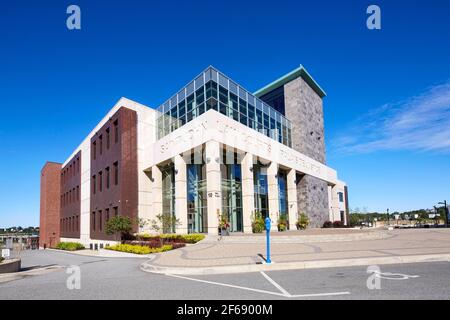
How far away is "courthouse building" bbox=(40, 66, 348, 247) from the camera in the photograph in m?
27.9

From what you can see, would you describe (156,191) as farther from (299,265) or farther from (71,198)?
(71,198)

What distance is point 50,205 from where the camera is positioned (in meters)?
59.2

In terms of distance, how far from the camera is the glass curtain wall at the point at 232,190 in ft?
97.8

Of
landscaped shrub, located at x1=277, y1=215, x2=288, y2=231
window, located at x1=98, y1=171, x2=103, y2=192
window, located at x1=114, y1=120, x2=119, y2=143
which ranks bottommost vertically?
landscaped shrub, located at x1=277, y1=215, x2=288, y2=231

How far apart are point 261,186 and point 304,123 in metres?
13.0

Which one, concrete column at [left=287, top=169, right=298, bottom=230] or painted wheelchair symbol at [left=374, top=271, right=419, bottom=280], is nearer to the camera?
painted wheelchair symbol at [left=374, top=271, right=419, bottom=280]

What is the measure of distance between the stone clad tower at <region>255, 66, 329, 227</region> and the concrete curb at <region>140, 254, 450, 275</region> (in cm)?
2645

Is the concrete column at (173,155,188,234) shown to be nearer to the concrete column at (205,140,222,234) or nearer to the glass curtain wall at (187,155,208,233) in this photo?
the glass curtain wall at (187,155,208,233)

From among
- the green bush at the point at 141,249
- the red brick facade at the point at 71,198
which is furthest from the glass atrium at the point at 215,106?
the red brick facade at the point at 71,198

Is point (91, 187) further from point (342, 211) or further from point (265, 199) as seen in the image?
point (342, 211)

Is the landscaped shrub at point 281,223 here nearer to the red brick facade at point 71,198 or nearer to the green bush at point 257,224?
the green bush at point 257,224

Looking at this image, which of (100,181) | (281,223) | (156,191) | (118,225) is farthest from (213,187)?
(100,181)

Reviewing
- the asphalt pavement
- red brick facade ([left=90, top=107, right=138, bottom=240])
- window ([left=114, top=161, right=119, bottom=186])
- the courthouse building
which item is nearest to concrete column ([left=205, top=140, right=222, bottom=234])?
the courthouse building
